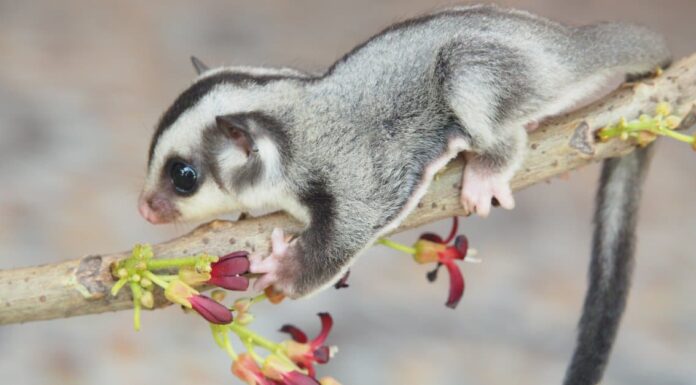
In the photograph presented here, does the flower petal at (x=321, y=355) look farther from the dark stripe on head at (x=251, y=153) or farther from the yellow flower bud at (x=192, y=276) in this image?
the dark stripe on head at (x=251, y=153)

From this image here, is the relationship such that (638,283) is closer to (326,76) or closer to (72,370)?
(72,370)

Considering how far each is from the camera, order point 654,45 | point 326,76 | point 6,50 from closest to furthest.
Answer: point 326,76 < point 654,45 < point 6,50

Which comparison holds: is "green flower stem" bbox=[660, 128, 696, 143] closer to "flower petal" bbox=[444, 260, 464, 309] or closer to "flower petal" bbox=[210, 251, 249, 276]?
"flower petal" bbox=[444, 260, 464, 309]

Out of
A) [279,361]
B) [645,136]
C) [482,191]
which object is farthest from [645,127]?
[279,361]

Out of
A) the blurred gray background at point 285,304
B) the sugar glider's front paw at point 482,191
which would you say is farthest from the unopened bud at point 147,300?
the blurred gray background at point 285,304

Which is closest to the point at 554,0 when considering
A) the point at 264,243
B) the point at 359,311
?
the point at 359,311

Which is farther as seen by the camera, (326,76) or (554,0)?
(554,0)

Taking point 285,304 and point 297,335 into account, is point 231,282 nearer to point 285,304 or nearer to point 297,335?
point 297,335
